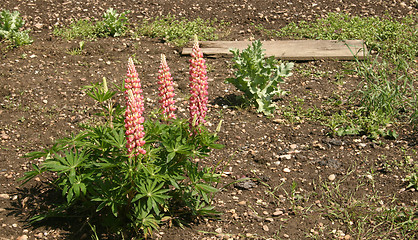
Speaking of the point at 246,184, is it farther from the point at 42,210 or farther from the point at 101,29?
the point at 101,29

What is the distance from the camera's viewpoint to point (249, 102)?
5.52 m

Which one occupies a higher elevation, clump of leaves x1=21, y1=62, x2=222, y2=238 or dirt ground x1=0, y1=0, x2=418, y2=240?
clump of leaves x1=21, y1=62, x2=222, y2=238

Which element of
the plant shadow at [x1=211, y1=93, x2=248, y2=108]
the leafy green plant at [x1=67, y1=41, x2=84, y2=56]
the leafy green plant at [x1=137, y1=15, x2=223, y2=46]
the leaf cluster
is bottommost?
the plant shadow at [x1=211, y1=93, x2=248, y2=108]

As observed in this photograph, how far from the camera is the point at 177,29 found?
282 inches

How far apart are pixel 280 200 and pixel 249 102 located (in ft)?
5.31

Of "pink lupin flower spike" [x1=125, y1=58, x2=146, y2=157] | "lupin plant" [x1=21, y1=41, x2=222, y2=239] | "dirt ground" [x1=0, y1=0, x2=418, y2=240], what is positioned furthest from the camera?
"dirt ground" [x1=0, y1=0, x2=418, y2=240]

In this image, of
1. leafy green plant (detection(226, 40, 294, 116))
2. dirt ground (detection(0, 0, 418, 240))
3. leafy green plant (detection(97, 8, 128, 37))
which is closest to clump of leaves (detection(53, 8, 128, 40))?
leafy green plant (detection(97, 8, 128, 37))

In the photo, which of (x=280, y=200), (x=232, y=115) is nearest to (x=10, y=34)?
(x=232, y=115)

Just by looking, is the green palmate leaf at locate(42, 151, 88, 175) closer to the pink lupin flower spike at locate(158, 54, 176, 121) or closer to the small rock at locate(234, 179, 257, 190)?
the pink lupin flower spike at locate(158, 54, 176, 121)

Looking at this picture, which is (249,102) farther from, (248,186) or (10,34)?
(10,34)

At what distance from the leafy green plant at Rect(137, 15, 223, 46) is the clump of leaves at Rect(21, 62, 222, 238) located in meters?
3.54

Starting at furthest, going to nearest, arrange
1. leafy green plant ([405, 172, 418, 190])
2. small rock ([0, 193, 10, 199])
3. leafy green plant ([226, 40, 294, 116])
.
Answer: leafy green plant ([226, 40, 294, 116]) < leafy green plant ([405, 172, 418, 190]) < small rock ([0, 193, 10, 199])

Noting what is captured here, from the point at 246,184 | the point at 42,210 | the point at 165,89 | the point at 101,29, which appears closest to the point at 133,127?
the point at 165,89

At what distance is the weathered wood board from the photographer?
650 cm
